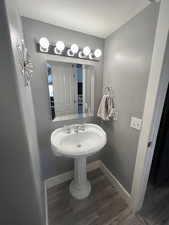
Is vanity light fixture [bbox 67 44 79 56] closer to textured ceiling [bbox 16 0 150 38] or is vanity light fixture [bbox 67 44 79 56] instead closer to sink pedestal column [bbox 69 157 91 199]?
textured ceiling [bbox 16 0 150 38]

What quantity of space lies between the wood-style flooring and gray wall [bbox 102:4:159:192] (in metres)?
0.25

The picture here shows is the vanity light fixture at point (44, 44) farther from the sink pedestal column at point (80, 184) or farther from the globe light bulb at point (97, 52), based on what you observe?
the sink pedestal column at point (80, 184)

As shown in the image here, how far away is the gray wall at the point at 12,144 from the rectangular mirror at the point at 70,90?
79 cm

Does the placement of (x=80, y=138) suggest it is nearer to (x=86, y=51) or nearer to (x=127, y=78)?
(x=127, y=78)

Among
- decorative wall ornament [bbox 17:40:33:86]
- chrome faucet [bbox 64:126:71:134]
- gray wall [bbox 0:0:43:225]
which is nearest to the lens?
gray wall [bbox 0:0:43:225]

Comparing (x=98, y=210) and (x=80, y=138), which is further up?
(x=80, y=138)

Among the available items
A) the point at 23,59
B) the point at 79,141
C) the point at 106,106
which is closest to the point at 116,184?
the point at 79,141

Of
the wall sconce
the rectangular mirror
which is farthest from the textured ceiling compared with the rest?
the rectangular mirror

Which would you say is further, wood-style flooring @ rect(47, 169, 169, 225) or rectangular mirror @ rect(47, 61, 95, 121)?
rectangular mirror @ rect(47, 61, 95, 121)

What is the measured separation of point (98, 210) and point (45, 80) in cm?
176

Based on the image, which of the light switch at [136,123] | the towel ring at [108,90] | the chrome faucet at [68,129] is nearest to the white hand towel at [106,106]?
the towel ring at [108,90]

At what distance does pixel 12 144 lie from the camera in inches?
17.6

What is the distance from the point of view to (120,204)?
1.29 meters

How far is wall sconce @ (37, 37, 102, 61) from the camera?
1.08 m
